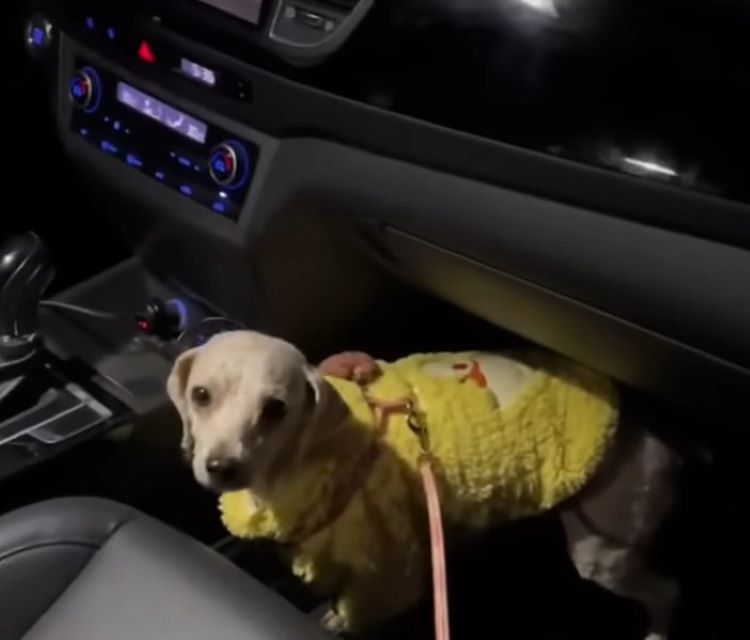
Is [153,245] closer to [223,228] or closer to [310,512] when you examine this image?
[223,228]

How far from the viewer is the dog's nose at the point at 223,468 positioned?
37.0 inches

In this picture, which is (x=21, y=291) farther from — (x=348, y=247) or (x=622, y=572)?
(x=622, y=572)

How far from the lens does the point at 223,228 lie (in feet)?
3.60

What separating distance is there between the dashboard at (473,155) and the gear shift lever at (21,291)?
9 centimetres

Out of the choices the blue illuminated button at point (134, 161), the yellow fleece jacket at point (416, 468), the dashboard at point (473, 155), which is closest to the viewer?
the dashboard at point (473, 155)

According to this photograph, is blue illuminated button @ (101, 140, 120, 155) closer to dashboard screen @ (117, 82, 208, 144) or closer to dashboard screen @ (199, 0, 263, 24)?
dashboard screen @ (117, 82, 208, 144)

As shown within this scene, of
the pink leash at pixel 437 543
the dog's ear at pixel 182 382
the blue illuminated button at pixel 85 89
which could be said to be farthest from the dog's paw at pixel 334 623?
the blue illuminated button at pixel 85 89

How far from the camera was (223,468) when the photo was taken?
0.94m

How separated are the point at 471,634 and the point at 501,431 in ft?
1.02

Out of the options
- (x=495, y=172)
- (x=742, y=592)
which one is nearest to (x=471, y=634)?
(x=742, y=592)

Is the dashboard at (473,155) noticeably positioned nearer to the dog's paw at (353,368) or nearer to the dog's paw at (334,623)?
the dog's paw at (353,368)

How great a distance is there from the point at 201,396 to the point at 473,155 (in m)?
0.24

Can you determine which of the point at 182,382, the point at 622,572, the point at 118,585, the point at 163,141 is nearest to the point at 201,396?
the point at 182,382

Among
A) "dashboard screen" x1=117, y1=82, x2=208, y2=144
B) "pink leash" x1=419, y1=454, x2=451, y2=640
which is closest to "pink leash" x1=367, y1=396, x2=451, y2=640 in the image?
"pink leash" x1=419, y1=454, x2=451, y2=640
